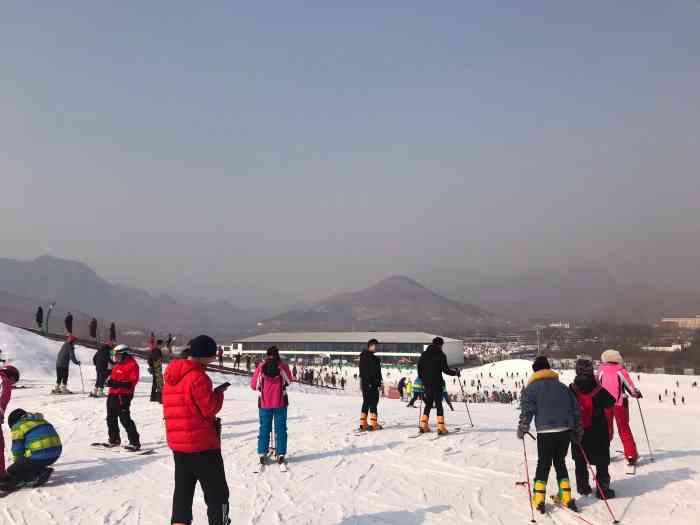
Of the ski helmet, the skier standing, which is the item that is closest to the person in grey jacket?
the skier standing

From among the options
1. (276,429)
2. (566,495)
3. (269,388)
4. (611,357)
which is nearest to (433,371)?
(611,357)

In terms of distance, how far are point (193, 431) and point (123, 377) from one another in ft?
16.2

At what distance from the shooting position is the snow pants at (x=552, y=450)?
6418 mm

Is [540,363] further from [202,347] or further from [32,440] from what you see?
[32,440]

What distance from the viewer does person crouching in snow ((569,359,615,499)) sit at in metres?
7.13

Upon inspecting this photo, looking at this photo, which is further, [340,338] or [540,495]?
[340,338]

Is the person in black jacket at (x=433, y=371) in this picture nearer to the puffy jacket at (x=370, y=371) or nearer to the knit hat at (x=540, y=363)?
the puffy jacket at (x=370, y=371)

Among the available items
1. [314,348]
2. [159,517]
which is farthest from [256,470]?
[314,348]

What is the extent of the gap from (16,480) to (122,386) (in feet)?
7.31

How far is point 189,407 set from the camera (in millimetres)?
4977

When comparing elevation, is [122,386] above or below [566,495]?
above

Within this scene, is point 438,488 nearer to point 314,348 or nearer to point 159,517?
point 159,517

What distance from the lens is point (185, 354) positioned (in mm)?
5332

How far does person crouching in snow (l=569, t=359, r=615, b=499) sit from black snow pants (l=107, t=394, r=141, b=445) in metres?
6.84
